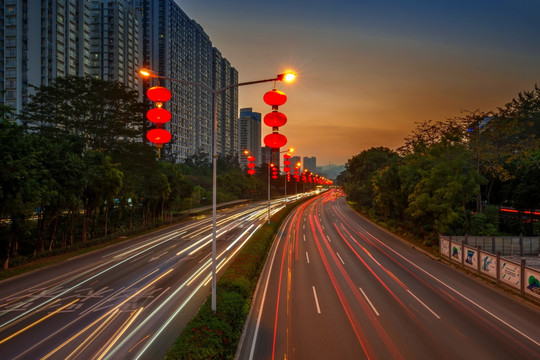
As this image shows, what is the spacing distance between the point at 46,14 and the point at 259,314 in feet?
287

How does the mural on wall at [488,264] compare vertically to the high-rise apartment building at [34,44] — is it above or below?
below

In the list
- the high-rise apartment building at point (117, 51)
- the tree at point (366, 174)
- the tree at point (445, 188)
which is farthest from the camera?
the high-rise apartment building at point (117, 51)

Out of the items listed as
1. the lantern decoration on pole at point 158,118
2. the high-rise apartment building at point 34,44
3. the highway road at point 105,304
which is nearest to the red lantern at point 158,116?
the lantern decoration on pole at point 158,118

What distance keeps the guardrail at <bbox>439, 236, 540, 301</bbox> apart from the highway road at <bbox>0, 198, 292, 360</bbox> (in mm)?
17633

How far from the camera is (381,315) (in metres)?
12.4

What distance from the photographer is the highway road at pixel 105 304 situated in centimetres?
995

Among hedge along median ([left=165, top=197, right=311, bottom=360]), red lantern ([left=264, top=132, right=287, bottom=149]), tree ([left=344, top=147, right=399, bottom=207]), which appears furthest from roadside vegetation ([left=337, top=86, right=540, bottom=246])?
red lantern ([left=264, top=132, right=287, bottom=149])

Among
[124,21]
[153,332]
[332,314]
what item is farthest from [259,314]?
[124,21]

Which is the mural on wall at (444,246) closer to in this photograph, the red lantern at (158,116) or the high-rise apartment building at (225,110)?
the red lantern at (158,116)

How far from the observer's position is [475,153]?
2580cm

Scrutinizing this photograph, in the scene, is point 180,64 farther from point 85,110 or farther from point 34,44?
point 85,110

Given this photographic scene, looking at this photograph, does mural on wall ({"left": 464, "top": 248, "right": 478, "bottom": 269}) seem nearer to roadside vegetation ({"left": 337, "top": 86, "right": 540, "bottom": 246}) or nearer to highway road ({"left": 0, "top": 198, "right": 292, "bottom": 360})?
roadside vegetation ({"left": 337, "top": 86, "right": 540, "bottom": 246})

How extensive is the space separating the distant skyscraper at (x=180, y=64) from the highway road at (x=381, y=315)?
251 feet

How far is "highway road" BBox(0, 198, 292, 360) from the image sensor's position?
995 centimetres
